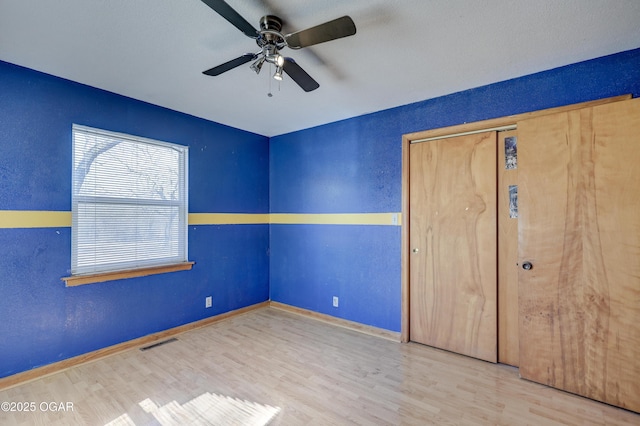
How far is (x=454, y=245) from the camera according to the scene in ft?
9.16

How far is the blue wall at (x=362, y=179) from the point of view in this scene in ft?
7.56

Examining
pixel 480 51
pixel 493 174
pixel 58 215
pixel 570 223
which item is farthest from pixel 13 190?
pixel 570 223

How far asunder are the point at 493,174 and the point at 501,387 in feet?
5.62

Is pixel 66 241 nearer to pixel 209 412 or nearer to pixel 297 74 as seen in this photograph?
pixel 209 412

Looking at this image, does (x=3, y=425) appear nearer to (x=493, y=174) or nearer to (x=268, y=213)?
(x=268, y=213)

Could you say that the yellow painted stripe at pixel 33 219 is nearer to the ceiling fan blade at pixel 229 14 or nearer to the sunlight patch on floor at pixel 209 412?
the sunlight patch on floor at pixel 209 412

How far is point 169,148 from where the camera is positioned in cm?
323

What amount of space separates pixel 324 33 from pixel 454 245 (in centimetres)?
217

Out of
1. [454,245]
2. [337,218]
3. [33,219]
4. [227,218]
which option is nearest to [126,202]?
[33,219]

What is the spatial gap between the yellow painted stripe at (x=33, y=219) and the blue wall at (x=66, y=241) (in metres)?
0.04

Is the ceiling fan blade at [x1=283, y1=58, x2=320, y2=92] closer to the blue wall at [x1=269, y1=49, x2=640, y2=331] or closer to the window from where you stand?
the blue wall at [x1=269, y1=49, x2=640, y2=331]

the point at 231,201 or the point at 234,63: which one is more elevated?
the point at 234,63

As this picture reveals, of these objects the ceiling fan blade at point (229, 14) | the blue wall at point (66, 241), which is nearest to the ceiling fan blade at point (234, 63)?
the ceiling fan blade at point (229, 14)

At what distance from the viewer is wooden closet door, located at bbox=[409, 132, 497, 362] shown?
2625 millimetres
